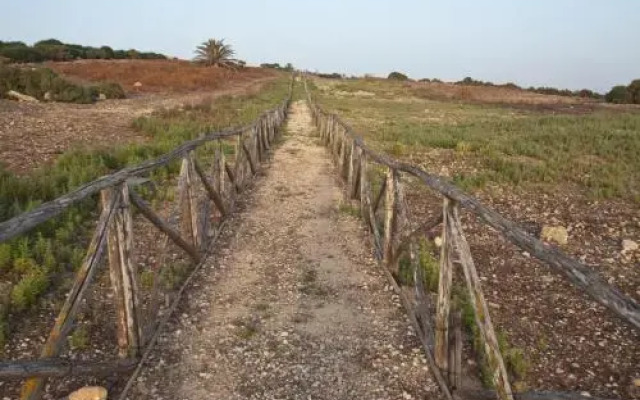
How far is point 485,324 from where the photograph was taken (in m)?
3.59

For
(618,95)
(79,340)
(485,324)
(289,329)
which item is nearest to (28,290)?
(79,340)

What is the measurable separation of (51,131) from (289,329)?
12.7 m

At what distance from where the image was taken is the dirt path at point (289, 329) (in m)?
4.29

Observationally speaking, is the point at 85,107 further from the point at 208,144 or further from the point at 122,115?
the point at 208,144

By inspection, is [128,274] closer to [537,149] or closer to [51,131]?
[51,131]

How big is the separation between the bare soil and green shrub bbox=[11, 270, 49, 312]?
5.80 meters

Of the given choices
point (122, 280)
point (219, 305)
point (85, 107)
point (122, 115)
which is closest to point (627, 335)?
point (219, 305)

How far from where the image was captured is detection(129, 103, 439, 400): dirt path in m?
4.29

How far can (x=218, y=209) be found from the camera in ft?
28.9

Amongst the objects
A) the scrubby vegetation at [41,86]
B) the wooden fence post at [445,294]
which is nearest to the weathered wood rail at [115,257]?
the wooden fence post at [445,294]

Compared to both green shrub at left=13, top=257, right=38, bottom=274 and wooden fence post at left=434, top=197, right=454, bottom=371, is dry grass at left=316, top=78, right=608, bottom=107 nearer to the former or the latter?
wooden fence post at left=434, top=197, right=454, bottom=371

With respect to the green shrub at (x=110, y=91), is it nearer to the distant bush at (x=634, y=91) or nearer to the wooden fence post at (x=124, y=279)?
the wooden fence post at (x=124, y=279)

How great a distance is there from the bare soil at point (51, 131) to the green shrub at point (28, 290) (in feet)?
19.0

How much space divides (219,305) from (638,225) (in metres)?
7.84
